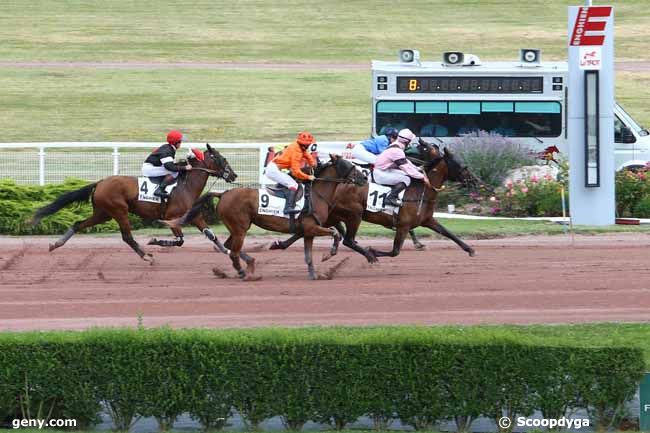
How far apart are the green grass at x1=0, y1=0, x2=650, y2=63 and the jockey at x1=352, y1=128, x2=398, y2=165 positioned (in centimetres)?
2546

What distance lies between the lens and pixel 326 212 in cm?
1741

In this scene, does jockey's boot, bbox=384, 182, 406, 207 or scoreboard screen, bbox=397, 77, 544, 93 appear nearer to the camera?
jockey's boot, bbox=384, 182, 406, 207

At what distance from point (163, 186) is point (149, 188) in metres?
0.21

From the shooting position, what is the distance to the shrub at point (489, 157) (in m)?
24.3

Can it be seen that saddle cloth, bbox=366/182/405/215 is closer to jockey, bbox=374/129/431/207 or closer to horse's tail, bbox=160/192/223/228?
A: jockey, bbox=374/129/431/207

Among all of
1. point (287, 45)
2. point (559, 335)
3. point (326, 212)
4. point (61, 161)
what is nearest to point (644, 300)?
point (559, 335)

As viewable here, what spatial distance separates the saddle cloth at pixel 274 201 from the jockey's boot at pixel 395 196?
55.0 inches

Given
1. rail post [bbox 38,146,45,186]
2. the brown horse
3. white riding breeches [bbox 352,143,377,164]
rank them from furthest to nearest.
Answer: rail post [bbox 38,146,45,186] → white riding breeches [bbox 352,143,377,164] → the brown horse

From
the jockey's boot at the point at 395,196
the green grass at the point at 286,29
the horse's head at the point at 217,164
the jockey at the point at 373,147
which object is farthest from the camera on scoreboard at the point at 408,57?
the green grass at the point at 286,29

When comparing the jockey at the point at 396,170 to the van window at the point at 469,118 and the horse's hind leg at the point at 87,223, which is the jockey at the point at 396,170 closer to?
the horse's hind leg at the point at 87,223

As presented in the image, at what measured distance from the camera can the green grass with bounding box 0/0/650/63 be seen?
48.3 m

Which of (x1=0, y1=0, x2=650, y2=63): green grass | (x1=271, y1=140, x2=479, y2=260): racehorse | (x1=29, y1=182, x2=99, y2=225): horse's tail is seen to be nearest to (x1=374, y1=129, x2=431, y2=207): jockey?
(x1=271, y1=140, x2=479, y2=260): racehorse

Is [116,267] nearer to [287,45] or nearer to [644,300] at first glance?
[644,300]

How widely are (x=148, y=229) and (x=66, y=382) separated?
39.0 feet
